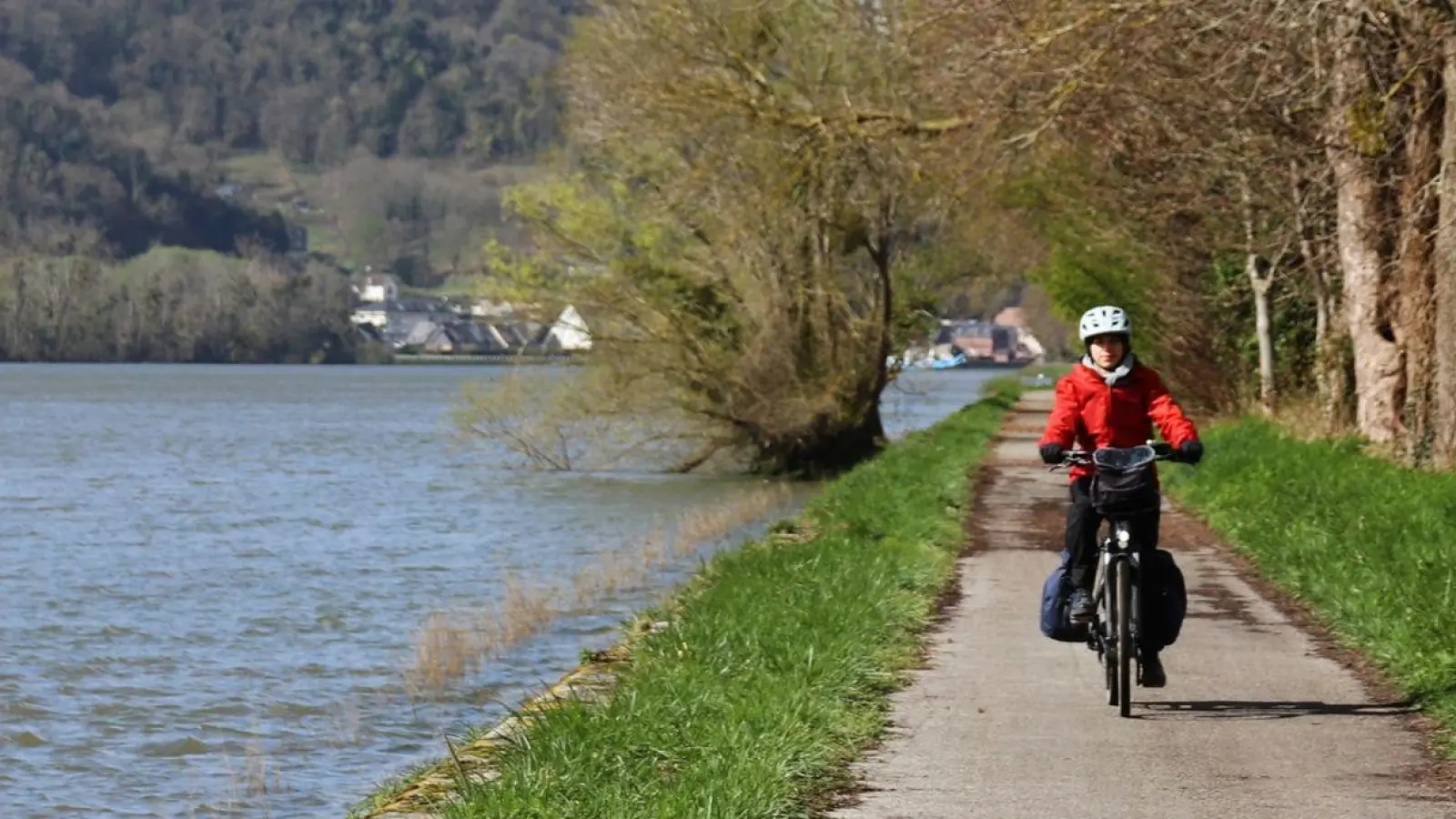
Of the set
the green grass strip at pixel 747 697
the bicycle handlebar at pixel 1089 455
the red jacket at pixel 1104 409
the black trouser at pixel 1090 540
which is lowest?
the green grass strip at pixel 747 697

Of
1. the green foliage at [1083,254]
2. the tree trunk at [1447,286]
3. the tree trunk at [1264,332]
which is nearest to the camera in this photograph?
Result: the tree trunk at [1447,286]

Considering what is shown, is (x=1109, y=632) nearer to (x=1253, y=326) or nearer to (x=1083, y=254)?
(x=1253, y=326)

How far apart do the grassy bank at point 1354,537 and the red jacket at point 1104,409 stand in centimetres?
180

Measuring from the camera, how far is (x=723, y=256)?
38.3 metres

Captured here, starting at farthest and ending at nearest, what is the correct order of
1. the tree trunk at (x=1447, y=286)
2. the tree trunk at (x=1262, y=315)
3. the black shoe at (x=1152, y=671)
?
the tree trunk at (x=1262, y=315)
the tree trunk at (x=1447, y=286)
the black shoe at (x=1152, y=671)

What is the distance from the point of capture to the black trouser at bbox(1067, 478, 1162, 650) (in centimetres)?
1088

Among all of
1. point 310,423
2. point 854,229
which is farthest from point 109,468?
point 310,423

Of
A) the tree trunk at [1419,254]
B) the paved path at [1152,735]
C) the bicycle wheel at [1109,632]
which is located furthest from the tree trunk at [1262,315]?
the bicycle wheel at [1109,632]

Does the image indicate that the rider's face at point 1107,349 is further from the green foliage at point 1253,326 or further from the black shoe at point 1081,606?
the green foliage at point 1253,326

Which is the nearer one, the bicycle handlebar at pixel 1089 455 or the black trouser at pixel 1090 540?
the bicycle handlebar at pixel 1089 455

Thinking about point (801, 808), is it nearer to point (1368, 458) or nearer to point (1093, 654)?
point (1093, 654)

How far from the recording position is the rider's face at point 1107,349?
10977 mm

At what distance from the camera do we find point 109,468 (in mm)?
50625

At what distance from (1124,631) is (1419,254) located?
44.9 ft
